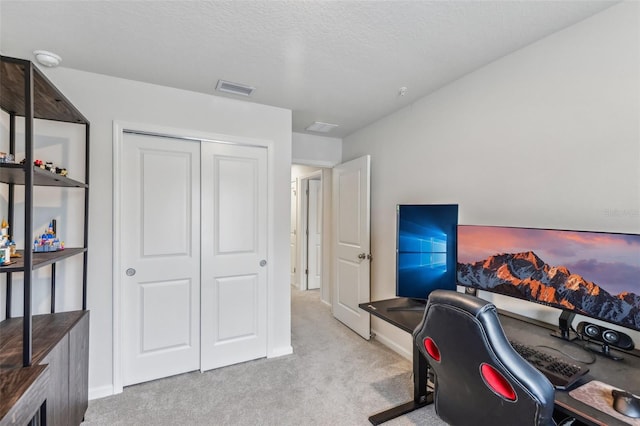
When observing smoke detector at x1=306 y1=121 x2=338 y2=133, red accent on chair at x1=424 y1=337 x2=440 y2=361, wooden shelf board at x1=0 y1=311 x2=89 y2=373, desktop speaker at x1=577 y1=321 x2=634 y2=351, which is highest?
smoke detector at x1=306 y1=121 x2=338 y2=133

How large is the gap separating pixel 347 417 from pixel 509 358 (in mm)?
1356

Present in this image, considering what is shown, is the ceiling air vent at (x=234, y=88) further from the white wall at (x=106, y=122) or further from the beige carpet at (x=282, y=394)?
the beige carpet at (x=282, y=394)

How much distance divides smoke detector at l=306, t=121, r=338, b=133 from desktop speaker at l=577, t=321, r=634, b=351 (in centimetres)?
272

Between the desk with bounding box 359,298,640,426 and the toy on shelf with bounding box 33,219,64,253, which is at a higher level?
the toy on shelf with bounding box 33,219,64,253

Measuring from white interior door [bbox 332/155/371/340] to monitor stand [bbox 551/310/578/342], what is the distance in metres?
1.78

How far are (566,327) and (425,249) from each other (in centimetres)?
92

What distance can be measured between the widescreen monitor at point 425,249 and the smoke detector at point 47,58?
265 cm

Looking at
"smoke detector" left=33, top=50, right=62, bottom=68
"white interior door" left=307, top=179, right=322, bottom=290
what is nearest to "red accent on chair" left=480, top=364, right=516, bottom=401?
"smoke detector" left=33, top=50, right=62, bottom=68

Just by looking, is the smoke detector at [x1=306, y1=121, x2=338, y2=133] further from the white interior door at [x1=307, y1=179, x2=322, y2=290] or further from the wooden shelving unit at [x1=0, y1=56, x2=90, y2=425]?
the wooden shelving unit at [x1=0, y1=56, x2=90, y2=425]

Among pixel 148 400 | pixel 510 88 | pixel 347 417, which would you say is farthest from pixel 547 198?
pixel 148 400

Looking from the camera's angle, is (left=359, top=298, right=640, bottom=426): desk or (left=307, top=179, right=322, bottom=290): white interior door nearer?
(left=359, top=298, right=640, bottom=426): desk

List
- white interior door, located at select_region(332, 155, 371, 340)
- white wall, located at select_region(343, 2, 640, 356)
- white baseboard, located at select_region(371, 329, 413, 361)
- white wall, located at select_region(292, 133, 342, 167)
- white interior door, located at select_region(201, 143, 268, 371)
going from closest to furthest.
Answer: white wall, located at select_region(343, 2, 640, 356) → white interior door, located at select_region(201, 143, 268, 371) → white baseboard, located at select_region(371, 329, 413, 361) → white interior door, located at select_region(332, 155, 371, 340) → white wall, located at select_region(292, 133, 342, 167)

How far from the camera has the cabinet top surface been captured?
1288 mm

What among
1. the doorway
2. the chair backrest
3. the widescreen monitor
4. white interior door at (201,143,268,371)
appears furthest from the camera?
the doorway
